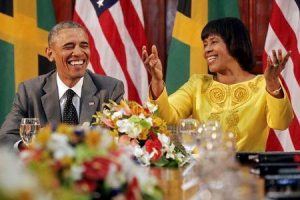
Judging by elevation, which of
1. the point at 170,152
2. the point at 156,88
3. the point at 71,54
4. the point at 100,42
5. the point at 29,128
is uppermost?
the point at 100,42

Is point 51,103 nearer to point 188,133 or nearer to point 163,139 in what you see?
point 163,139

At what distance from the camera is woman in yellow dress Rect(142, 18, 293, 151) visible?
3.23 m

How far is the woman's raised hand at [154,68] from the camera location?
304 centimetres

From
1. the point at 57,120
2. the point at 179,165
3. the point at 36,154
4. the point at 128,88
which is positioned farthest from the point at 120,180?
the point at 128,88

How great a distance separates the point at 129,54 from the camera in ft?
13.9

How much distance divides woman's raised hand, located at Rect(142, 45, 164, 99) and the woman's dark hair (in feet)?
1.49

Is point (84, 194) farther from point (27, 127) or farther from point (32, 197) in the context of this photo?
point (27, 127)

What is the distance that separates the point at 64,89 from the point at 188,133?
1.22 metres

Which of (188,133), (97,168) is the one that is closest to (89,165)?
(97,168)

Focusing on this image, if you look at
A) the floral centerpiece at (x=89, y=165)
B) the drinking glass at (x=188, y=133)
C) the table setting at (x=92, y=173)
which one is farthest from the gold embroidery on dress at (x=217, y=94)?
the floral centerpiece at (x=89, y=165)

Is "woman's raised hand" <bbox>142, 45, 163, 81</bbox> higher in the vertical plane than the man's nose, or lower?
lower

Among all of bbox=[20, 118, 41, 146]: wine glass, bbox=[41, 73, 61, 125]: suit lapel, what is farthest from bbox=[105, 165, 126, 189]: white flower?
bbox=[41, 73, 61, 125]: suit lapel

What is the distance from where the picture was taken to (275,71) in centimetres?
300

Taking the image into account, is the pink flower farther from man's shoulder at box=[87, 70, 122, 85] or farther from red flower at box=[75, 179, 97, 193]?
man's shoulder at box=[87, 70, 122, 85]
